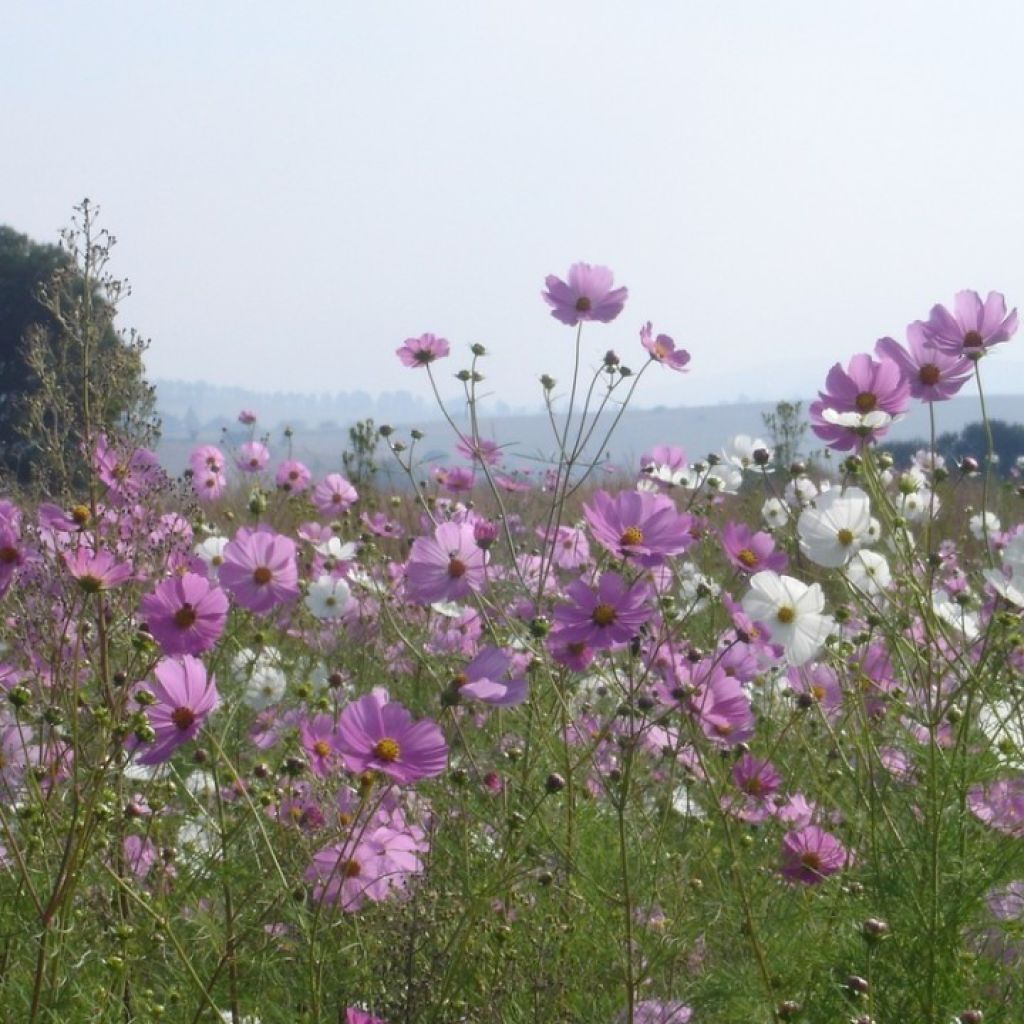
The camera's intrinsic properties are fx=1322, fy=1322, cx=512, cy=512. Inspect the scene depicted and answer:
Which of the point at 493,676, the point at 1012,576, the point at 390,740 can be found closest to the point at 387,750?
the point at 390,740

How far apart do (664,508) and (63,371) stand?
0.89 metres

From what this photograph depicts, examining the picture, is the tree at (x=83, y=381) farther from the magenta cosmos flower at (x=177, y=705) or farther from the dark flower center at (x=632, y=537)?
the dark flower center at (x=632, y=537)

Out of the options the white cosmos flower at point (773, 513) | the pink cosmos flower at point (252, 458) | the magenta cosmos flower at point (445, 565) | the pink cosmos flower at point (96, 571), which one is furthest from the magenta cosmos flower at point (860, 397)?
the pink cosmos flower at point (252, 458)

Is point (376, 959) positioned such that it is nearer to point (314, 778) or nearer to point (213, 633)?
point (314, 778)

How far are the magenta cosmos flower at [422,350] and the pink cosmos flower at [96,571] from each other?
4.42 feet

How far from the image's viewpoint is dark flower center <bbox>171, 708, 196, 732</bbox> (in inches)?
66.4

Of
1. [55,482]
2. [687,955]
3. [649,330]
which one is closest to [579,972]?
[687,955]

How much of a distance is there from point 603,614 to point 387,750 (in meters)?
0.40

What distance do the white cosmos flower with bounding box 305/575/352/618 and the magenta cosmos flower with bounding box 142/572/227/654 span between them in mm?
1583

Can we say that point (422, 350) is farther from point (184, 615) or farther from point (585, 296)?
point (184, 615)

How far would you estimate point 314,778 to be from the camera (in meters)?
1.95

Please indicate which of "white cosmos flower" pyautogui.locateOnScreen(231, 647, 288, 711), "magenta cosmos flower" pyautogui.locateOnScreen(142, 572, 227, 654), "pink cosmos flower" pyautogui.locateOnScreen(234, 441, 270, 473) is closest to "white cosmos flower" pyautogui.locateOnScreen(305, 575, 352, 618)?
"white cosmos flower" pyautogui.locateOnScreen(231, 647, 288, 711)

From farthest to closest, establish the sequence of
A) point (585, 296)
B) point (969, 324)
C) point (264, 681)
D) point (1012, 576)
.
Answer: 1. point (264, 681)
2. point (585, 296)
3. point (969, 324)
4. point (1012, 576)

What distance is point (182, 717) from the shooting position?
5.54ft
